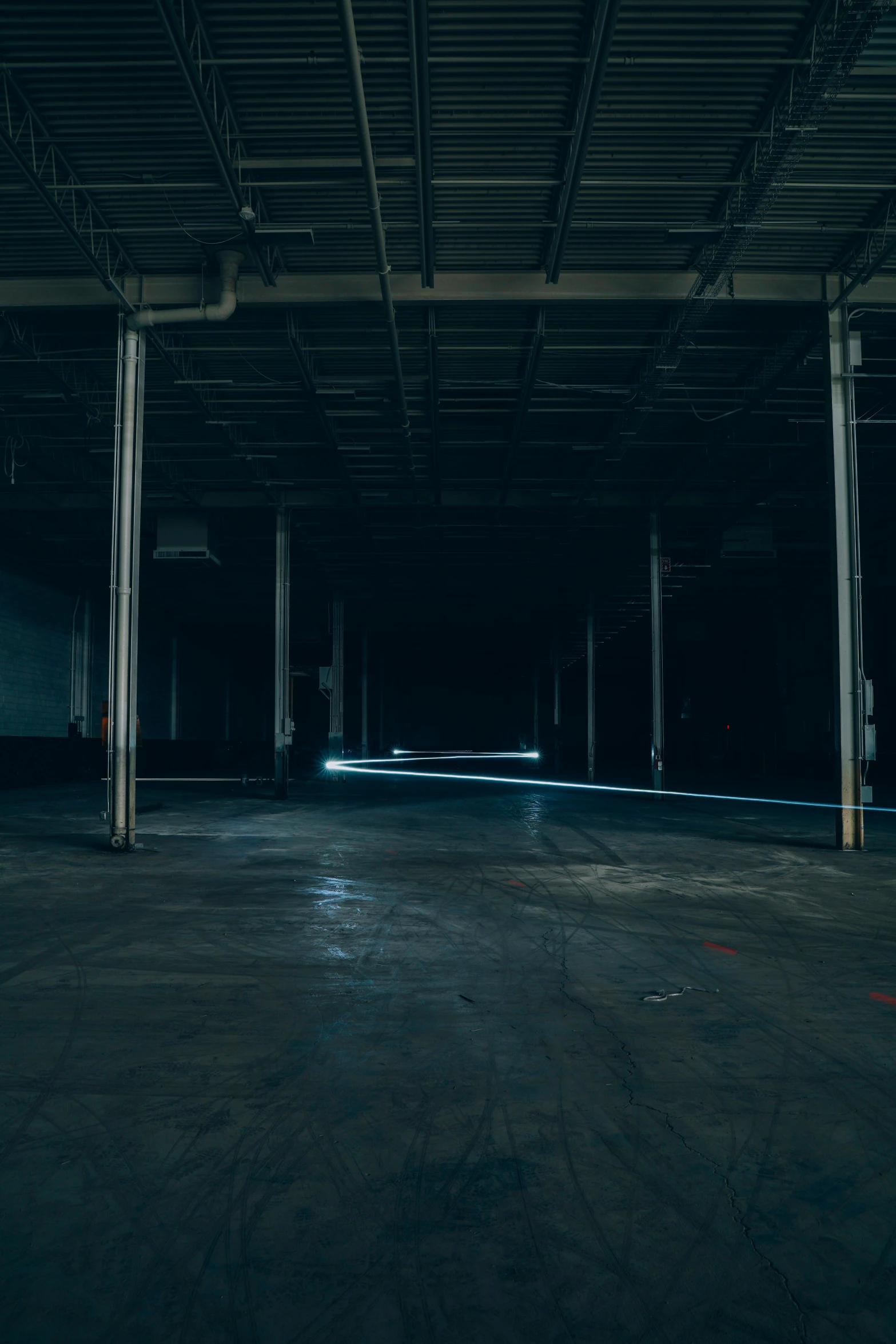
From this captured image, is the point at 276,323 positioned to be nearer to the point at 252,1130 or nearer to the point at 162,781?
the point at 252,1130

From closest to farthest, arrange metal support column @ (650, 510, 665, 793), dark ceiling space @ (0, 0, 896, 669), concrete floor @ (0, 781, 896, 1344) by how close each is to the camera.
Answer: concrete floor @ (0, 781, 896, 1344)
dark ceiling space @ (0, 0, 896, 669)
metal support column @ (650, 510, 665, 793)

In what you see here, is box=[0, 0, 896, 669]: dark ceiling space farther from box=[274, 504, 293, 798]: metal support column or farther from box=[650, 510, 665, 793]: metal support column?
box=[274, 504, 293, 798]: metal support column

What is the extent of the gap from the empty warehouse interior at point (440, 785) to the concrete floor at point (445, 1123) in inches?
0.9

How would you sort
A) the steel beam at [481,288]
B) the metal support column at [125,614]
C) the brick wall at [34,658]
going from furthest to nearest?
the brick wall at [34,658], the steel beam at [481,288], the metal support column at [125,614]

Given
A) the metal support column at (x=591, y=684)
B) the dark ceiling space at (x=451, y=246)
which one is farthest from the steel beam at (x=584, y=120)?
the metal support column at (x=591, y=684)

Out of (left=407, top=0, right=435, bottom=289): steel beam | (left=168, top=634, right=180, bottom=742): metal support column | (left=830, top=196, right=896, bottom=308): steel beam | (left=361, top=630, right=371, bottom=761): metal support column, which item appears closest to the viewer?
(left=407, top=0, right=435, bottom=289): steel beam

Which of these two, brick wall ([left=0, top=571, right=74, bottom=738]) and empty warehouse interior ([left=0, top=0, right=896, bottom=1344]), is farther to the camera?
brick wall ([left=0, top=571, right=74, bottom=738])

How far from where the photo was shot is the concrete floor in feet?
8.24

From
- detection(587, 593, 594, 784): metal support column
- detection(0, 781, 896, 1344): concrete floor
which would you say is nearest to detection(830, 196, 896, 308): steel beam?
detection(0, 781, 896, 1344): concrete floor

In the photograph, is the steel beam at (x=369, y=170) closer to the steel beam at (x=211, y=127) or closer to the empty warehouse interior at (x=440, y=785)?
the empty warehouse interior at (x=440, y=785)

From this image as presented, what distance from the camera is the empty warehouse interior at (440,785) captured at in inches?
112

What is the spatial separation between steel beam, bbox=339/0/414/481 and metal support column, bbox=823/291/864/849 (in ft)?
23.4

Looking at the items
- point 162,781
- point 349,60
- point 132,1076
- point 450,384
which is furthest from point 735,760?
point 132,1076

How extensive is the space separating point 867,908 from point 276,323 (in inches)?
503
